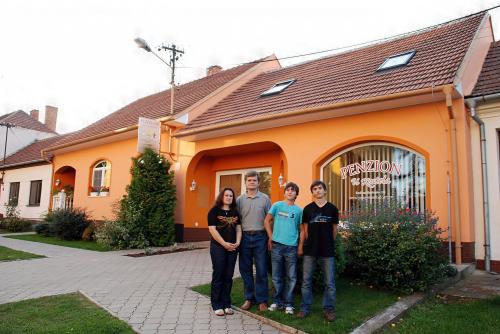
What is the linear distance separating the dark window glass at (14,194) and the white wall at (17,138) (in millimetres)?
3727

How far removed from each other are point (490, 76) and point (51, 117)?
29675 mm

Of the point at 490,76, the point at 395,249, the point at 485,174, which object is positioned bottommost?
the point at 395,249

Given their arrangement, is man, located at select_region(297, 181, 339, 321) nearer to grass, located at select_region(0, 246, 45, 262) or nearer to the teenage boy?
the teenage boy

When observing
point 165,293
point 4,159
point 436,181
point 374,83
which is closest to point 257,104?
point 374,83

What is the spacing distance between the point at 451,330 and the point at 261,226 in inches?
93.8

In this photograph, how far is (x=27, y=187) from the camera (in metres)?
20.3

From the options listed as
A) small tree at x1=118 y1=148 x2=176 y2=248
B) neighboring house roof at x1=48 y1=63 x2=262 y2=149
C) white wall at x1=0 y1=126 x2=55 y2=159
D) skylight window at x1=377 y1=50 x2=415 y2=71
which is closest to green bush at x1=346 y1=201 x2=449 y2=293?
skylight window at x1=377 y1=50 x2=415 y2=71

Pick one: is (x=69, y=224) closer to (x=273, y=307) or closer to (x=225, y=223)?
(x=225, y=223)

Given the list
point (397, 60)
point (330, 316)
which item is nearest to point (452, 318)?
point (330, 316)

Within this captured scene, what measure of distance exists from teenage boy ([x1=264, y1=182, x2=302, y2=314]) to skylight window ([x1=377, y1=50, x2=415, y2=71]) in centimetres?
602

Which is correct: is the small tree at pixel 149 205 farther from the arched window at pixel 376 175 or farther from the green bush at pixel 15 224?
the green bush at pixel 15 224

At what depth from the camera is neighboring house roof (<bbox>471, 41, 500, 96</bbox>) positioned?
7.69 m

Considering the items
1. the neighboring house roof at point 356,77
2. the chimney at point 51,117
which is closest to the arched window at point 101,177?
the neighboring house roof at point 356,77

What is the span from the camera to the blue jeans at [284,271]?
4883mm
